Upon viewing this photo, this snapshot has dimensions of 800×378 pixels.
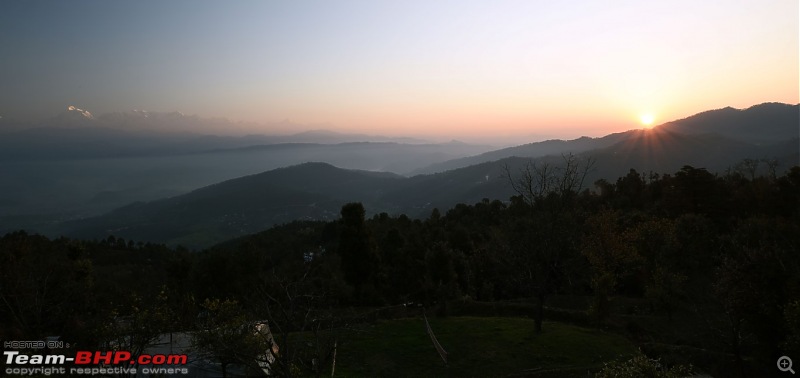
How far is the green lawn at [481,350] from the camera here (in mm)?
23156

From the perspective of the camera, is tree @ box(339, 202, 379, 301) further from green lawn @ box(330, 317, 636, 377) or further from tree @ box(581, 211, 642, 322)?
tree @ box(581, 211, 642, 322)

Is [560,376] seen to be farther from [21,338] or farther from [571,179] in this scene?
[21,338]

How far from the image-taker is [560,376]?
71.4 feet

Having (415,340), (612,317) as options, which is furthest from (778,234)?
(415,340)

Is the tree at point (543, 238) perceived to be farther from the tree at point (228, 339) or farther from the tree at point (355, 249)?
the tree at point (355, 249)

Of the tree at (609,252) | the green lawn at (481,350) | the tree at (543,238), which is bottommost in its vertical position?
the green lawn at (481,350)

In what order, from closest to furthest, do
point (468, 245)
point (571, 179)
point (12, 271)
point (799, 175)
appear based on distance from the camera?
point (12, 271)
point (571, 179)
point (799, 175)
point (468, 245)

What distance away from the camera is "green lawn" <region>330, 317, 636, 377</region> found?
2316 cm

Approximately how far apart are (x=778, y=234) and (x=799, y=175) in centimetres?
2336
